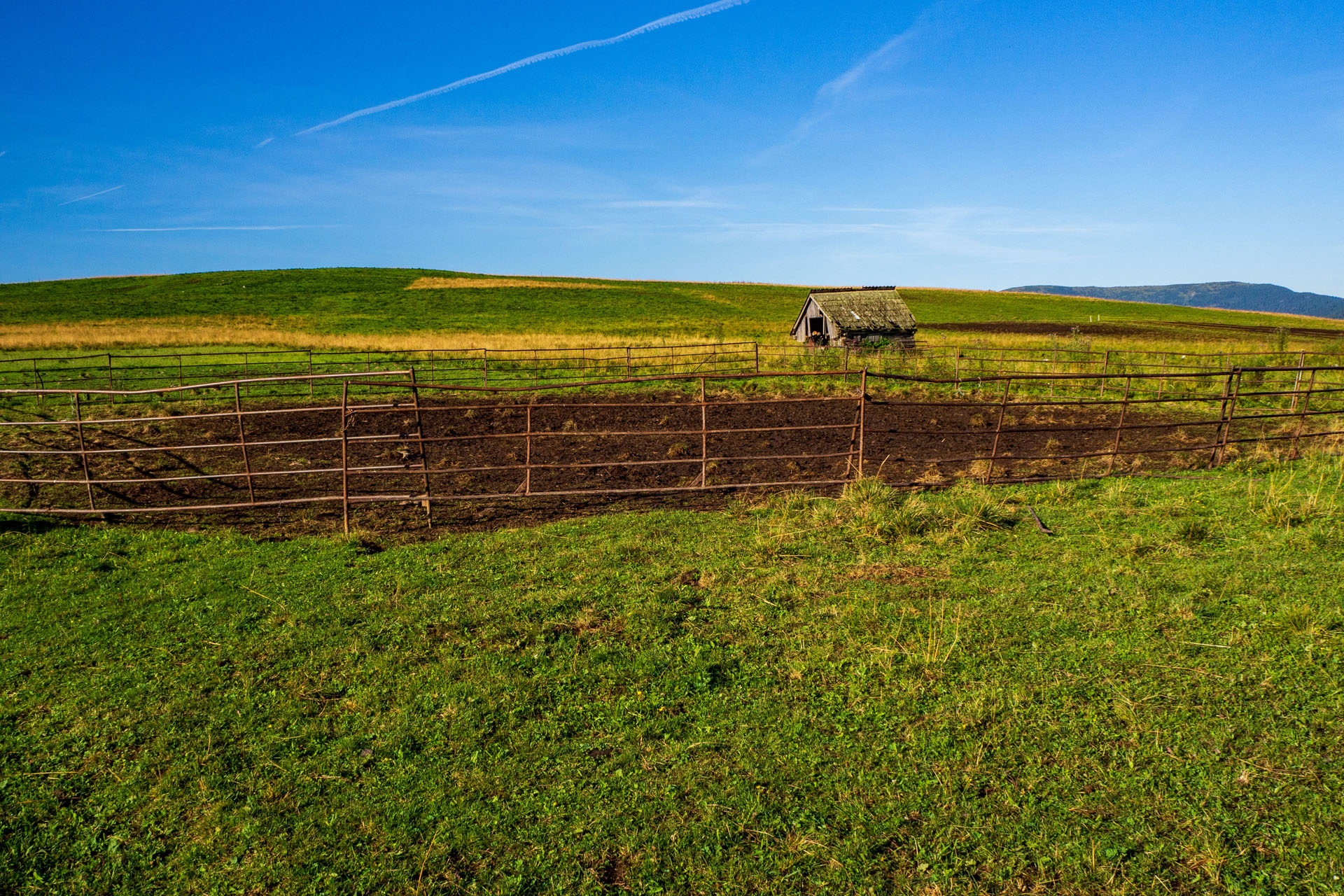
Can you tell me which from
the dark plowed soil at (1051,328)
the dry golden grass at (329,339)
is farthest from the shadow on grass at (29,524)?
the dark plowed soil at (1051,328)

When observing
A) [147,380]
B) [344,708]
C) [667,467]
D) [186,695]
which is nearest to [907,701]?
[344,708]

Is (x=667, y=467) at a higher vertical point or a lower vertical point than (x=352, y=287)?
lower

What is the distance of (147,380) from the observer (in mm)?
22625

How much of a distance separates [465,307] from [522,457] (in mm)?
45157

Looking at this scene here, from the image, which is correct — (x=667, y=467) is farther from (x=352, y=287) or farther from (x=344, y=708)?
(x=352, y=287)

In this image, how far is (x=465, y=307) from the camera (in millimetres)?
54188

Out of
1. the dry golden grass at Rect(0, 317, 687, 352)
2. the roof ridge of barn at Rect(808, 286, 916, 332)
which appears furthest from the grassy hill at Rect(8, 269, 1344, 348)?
the roof ridge of barn at Rect(808, 286, 916, 332)

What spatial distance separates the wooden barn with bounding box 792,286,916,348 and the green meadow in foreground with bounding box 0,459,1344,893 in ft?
80.6

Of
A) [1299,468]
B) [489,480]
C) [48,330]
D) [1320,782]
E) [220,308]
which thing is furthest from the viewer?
[220,308]

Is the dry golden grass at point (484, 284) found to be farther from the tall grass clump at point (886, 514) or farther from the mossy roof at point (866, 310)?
the tall grass clump at point (886, 514)

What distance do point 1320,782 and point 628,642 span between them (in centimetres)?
399

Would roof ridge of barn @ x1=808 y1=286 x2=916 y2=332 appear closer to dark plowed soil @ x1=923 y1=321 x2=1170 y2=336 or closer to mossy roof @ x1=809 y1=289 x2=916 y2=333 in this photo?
mossy roof @ x1=809 y1=289 x2=916 y2=333

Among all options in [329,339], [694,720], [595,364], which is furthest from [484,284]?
[694,720]

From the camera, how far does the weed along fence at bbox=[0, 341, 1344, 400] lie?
75.0 ft
